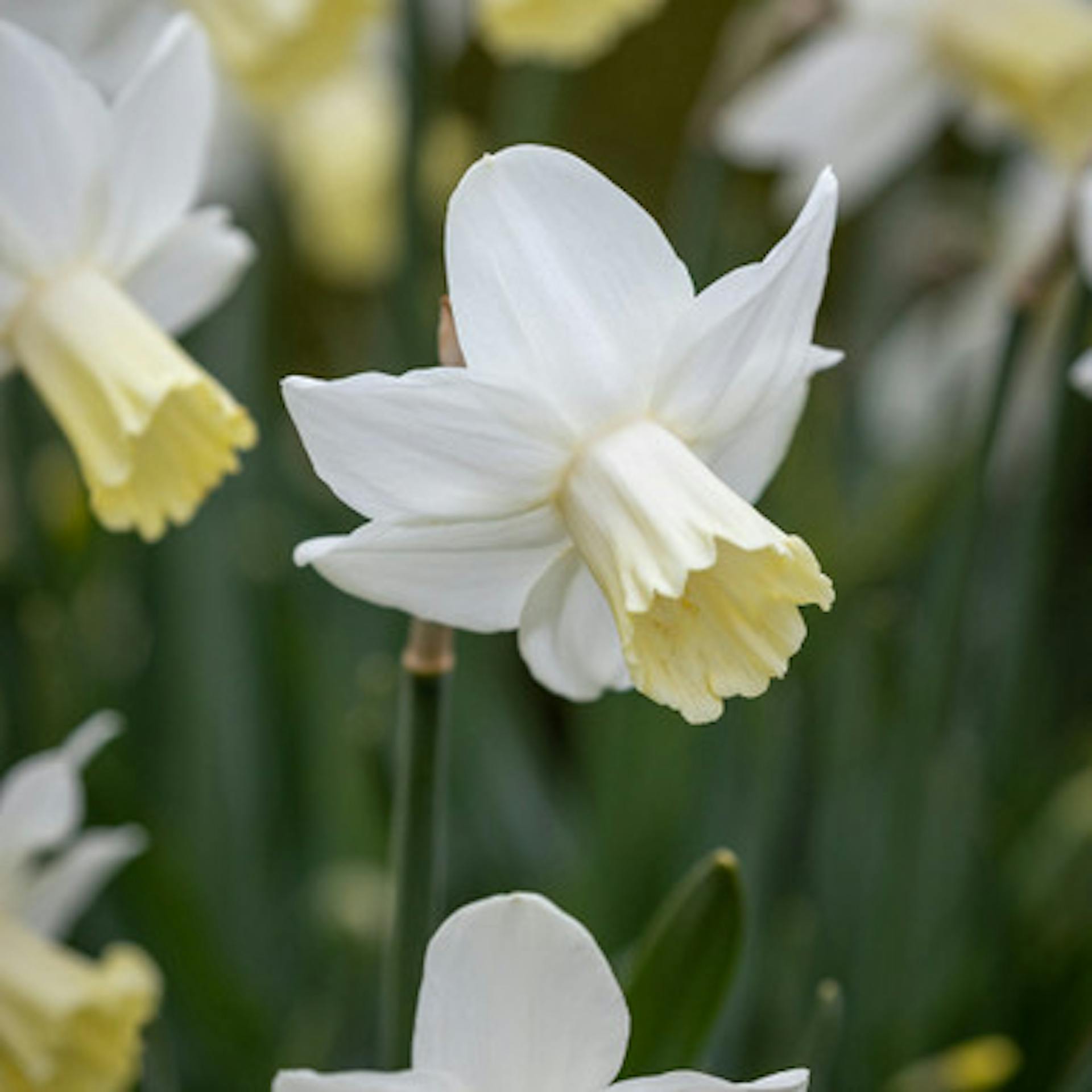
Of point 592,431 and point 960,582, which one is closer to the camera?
point 592,431

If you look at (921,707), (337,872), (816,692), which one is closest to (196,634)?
(337,872)

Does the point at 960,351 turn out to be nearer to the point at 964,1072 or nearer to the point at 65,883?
the point at 964,1072

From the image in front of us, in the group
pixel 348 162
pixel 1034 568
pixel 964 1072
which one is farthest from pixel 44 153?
pixel 348 162

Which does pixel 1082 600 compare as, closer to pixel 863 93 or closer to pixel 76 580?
pixel 863 93

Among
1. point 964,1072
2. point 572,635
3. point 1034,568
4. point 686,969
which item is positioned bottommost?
point 964,1072

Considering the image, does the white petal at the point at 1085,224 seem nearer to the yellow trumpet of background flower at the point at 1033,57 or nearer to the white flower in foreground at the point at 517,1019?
the yellow trumpet of background flower at the point at 1033,57

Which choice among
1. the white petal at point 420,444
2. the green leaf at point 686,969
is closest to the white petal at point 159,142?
the white petal at point 420,444
